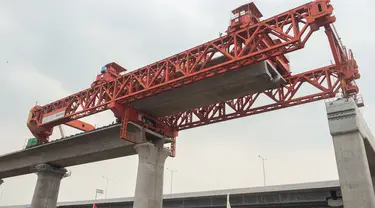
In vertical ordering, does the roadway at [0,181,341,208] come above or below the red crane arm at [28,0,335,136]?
below

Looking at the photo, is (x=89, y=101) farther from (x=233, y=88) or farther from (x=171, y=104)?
(x=233, y=88)

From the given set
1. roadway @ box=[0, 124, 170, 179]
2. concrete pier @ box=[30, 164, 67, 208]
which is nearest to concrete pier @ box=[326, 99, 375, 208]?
roadway @ box=[0, 124, 170, 179]

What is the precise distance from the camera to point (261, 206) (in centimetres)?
4203

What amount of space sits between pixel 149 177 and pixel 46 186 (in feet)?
56.0

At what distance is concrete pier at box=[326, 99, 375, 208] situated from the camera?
60.1ft

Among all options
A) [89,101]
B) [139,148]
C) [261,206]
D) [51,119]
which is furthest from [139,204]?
[261,206]

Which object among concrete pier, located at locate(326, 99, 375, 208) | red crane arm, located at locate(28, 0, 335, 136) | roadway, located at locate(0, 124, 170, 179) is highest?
red crane arm, located at locate(28, 0, 335, 136)

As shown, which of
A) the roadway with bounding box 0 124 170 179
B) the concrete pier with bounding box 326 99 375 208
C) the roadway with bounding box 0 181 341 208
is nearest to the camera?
the concrete pier with bounding box 326 99 375 208

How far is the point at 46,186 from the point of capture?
122 ft

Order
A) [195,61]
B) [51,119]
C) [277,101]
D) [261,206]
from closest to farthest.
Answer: [195,61], [277,101], [51,119], [261,206]

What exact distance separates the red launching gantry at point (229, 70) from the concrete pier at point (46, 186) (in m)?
7.32

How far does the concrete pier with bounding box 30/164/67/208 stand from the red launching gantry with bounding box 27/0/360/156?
7.32 m

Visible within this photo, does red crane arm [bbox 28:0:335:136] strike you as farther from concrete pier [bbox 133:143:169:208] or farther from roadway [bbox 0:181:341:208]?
roadway [bbox 0:181:341:208]

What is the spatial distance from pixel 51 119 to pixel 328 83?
26.3m
